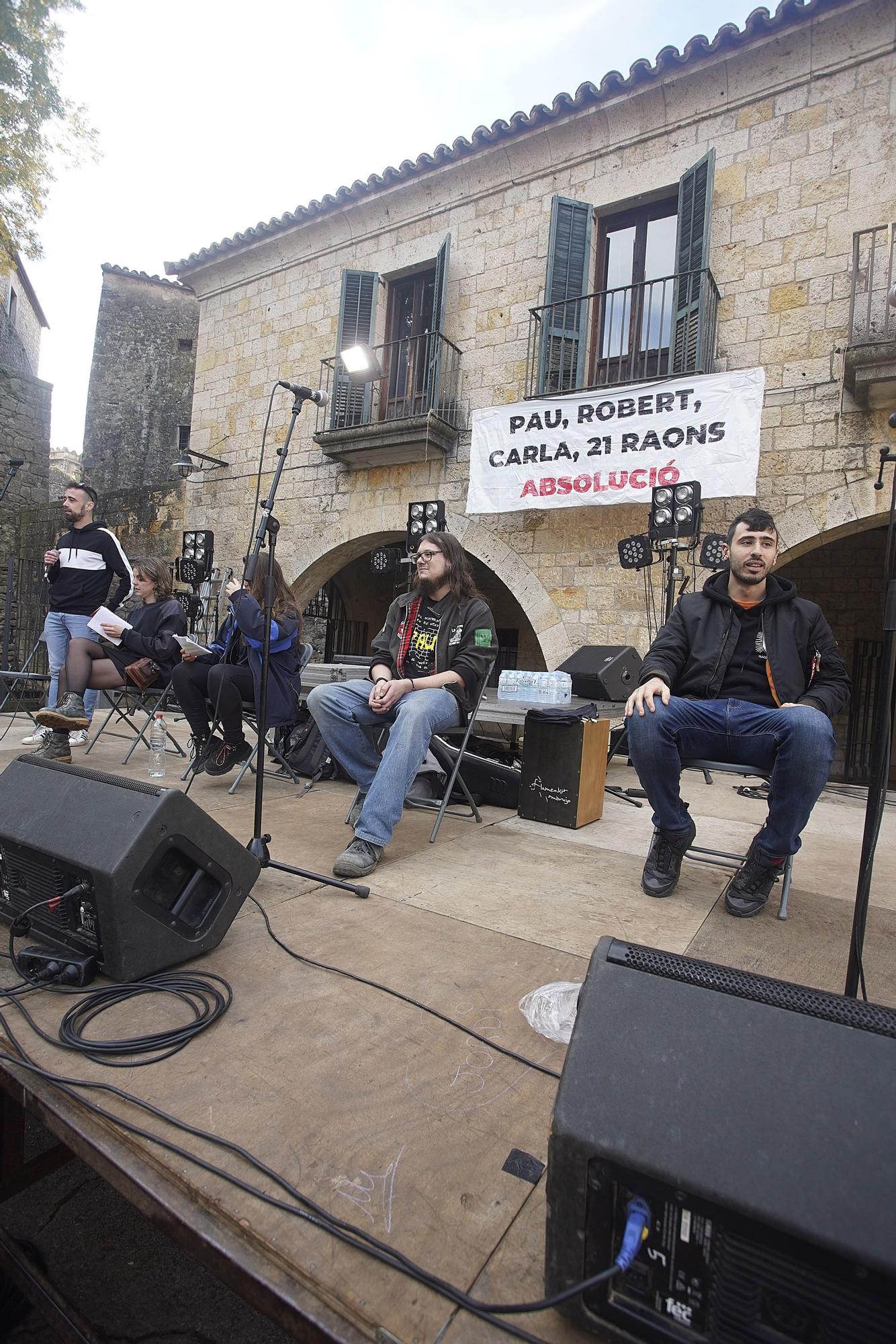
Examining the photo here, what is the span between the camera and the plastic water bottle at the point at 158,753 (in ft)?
11.8

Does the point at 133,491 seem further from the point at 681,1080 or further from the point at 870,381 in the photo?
the point at 681,1080

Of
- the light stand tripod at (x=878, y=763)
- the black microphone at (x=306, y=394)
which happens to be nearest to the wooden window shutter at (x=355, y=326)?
the black microphone at (x=306, y=394)

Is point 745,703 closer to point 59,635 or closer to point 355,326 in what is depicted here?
point 59,635

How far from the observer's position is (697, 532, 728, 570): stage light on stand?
18.9 feet

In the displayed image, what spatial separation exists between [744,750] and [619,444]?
187 inches

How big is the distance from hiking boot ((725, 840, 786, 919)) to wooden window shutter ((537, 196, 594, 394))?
226 inches

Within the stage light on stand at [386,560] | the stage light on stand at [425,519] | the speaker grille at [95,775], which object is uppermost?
the stage light on stand at [425,519]

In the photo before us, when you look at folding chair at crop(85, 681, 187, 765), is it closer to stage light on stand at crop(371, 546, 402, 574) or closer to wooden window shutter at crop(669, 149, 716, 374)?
stage light on stand at crop(371, 546, 402, 574)

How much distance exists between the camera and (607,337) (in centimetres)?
682

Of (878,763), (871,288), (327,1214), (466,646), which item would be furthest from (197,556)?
(327,1214)

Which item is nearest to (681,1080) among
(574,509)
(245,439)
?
(574,509)

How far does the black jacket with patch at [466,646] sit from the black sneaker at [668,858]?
0.90 metres

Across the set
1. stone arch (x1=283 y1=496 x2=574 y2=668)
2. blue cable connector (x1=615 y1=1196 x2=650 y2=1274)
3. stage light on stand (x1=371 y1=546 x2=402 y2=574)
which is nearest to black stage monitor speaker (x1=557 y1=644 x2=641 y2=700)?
stone arch (x1=283 y1=496 x2=574 y2=668)

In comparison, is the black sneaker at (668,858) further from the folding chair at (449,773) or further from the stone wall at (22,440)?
the stone wall at (22,440)
